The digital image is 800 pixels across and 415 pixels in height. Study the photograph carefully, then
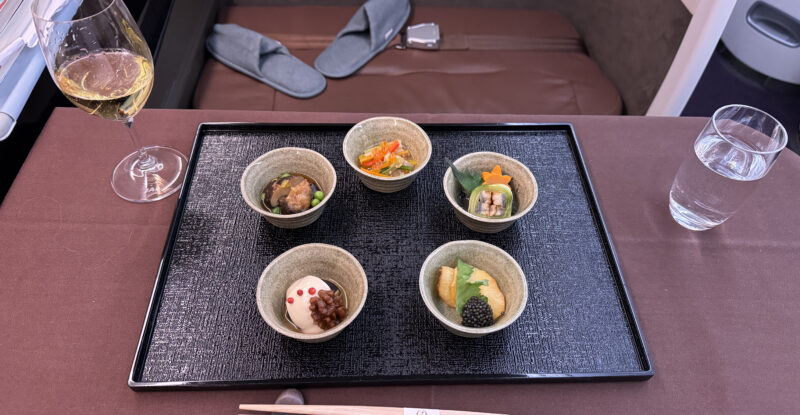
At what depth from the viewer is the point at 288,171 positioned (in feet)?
3.31

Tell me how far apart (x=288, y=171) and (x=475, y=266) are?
17.0 inches

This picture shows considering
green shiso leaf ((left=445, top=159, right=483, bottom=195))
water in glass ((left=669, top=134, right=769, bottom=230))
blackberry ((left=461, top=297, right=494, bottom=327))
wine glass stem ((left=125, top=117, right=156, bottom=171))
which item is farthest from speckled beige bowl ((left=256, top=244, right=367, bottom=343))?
water in glass ((left=669, top=134, right=769, bottom=230))

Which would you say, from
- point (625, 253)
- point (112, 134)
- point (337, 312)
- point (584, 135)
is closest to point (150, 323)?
point (337, 312)

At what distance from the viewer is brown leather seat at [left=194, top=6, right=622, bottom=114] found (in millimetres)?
1706

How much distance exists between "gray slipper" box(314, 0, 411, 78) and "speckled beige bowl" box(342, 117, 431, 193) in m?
0.78

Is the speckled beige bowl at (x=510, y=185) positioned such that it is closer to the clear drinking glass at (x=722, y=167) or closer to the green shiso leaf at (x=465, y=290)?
the green shiso leaf at (x=465, y=290)

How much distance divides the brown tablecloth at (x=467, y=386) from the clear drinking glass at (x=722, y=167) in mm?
44

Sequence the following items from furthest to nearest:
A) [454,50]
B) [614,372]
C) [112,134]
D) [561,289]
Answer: [454,50]
[112,134]
[561,289]
[614,372]

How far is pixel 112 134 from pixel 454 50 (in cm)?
125

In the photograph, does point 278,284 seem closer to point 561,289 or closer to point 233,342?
point 233,342

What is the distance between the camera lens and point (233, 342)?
80 cm

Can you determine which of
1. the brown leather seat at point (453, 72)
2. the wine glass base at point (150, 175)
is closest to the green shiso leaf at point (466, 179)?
the wine glass base at point (150, 175)

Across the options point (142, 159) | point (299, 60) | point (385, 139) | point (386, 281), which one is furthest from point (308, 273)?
point (299, 60)

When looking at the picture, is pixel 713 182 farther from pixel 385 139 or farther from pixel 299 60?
pixel 299 60
